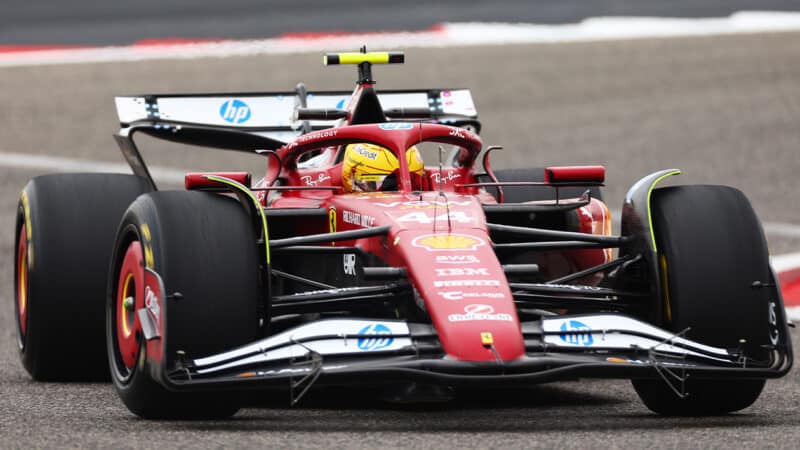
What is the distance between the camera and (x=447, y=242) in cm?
662

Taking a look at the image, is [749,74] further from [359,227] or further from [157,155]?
[359,227]

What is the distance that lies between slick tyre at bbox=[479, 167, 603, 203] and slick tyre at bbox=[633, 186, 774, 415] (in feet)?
8.30

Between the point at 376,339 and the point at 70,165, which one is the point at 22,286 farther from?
the point at 70,165

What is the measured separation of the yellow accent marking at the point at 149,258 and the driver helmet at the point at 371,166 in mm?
1927

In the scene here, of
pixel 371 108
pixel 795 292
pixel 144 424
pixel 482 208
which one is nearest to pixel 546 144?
pixel 795 292

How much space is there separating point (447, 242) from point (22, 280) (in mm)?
3474

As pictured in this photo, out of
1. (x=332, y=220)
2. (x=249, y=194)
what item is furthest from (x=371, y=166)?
(x=249, y=194)

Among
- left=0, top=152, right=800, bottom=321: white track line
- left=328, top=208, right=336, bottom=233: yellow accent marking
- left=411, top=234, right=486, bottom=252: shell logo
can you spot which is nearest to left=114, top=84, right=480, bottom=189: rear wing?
left=328, top=208, right=336, bottom=233: yellow accent marking

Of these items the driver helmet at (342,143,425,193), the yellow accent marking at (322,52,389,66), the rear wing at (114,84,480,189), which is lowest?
the driver helmet at (342,143,425,193)

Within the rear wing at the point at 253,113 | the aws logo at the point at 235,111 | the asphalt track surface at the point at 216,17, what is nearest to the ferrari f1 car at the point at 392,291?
the rear wing at the point at 253,113

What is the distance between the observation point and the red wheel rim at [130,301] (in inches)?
262

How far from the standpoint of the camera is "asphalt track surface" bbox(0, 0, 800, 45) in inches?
886

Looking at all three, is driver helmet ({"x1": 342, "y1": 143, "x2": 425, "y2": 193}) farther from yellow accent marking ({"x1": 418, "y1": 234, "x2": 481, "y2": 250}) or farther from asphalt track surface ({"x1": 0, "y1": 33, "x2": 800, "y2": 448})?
yellow accent marking ({"x1": 418, "y1": 234, "x2": 481, "y2": 250})

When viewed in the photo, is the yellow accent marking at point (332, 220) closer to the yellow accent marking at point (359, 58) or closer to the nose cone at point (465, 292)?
the nose cone at point (465, 292)
